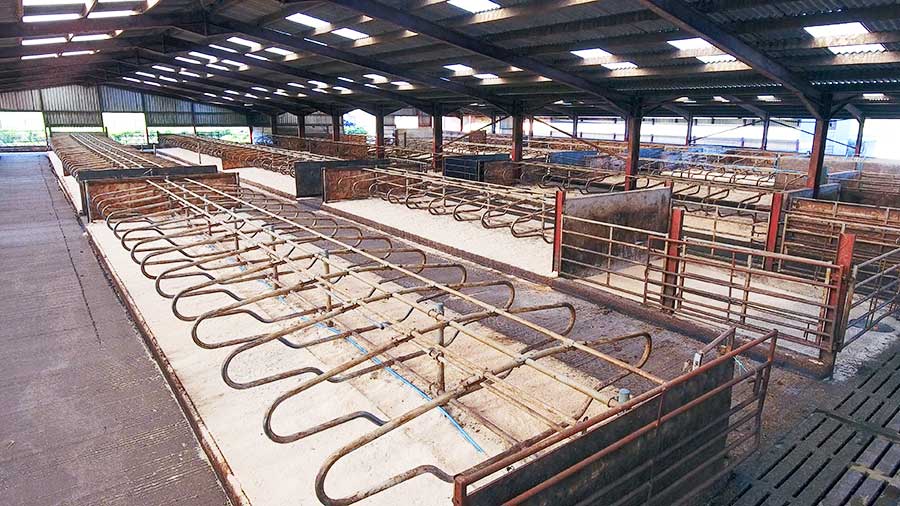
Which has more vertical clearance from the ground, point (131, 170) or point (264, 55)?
point (264, 55)

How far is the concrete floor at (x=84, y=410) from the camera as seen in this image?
422cm

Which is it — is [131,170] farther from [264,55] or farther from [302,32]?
[264,55]

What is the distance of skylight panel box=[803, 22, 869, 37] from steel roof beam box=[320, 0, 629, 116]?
252 inches

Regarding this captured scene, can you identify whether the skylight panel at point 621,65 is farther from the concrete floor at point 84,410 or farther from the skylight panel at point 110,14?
the concrete floor at point 84,410

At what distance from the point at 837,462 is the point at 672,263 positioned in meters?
3.64

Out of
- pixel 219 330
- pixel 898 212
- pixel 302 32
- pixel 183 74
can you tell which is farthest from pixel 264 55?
pixel 898 212

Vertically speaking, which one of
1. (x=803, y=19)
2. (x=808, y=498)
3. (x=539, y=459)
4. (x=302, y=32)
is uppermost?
(x=302, y=32)

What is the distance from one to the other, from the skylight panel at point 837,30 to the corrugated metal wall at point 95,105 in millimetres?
49217

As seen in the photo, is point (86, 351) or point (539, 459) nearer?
point (539, 459)

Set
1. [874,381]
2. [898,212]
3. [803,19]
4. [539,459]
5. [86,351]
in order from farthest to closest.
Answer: [898,212], [803,19], [86,351], [874,381], [539,459]

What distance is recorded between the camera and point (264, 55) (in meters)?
21.0

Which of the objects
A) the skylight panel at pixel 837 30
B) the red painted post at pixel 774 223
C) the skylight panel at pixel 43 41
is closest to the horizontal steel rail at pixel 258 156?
the skylight panel at pixel 43 41

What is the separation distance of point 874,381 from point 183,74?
112ft

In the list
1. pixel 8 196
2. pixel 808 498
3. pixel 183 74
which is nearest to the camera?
pixel 808 498
